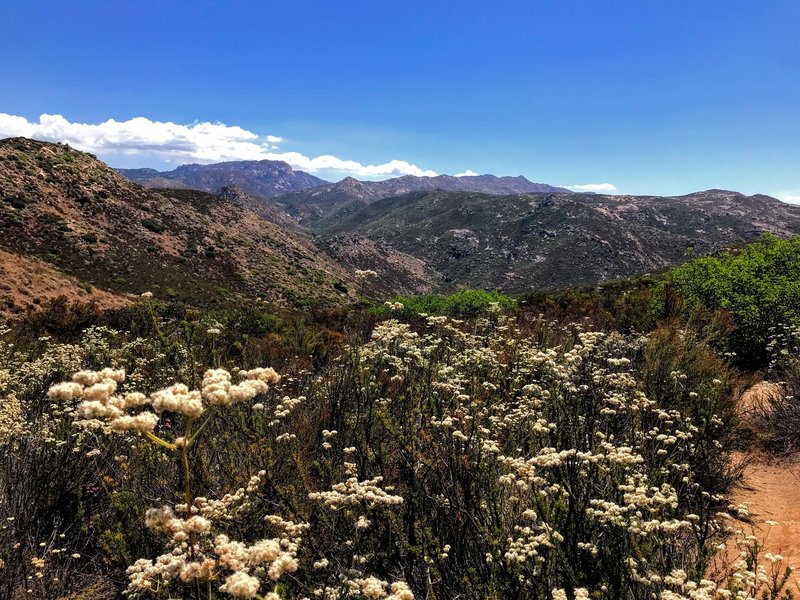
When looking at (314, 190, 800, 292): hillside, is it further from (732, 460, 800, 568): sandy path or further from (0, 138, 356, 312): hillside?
(732, 460, 800, 568): sandy path

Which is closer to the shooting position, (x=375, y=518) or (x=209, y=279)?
(x=375, y=518)

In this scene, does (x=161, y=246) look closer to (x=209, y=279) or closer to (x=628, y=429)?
(x=209, y=279)

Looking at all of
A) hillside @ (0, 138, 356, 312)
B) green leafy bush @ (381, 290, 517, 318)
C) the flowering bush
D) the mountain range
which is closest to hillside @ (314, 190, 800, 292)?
the mountain range

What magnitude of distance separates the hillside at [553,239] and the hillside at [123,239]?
50301mm

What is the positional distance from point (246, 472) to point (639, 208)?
192 meters

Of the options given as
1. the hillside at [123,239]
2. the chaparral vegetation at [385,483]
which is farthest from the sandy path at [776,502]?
the hillside at [123,239]

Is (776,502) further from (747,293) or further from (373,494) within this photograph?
(747,293)

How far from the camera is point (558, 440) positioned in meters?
4.35

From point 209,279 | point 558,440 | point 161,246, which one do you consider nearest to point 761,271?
point 558,440

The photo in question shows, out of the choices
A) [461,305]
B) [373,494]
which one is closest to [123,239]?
[461,305]

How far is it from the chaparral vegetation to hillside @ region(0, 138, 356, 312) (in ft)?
103

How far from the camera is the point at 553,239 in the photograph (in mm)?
Answer: 137875

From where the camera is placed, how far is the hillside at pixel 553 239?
395 ft

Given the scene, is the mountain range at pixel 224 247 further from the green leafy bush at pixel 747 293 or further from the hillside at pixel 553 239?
the green leafy bush at pixel 747 293
